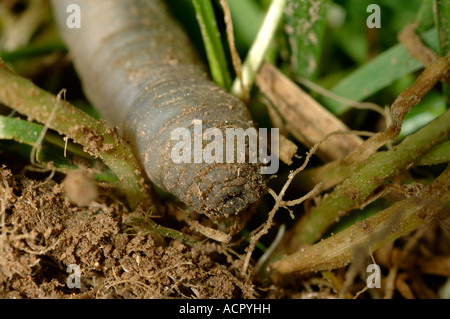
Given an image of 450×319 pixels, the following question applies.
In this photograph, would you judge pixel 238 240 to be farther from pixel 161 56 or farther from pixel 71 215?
pixel 161 56

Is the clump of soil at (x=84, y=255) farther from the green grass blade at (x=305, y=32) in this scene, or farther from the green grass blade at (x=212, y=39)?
the green grass blade at (x=305, y=32)

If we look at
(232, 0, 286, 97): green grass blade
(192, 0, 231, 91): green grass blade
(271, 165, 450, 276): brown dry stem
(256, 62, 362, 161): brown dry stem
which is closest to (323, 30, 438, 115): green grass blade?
(256, 62, 362, 161): brown dry stem

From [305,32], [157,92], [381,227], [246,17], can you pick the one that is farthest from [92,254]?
[246,17]

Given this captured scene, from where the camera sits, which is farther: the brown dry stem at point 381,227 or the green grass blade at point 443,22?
the green grass blade at point 443,22

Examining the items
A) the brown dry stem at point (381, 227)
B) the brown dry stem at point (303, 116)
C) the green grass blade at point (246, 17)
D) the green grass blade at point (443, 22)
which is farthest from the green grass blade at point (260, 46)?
the brown dry stem at point (381, 227)

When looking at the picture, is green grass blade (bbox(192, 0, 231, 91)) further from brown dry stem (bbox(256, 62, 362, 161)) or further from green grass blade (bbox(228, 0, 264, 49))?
green grass blade (bbox(228, 0, 264, 49))
